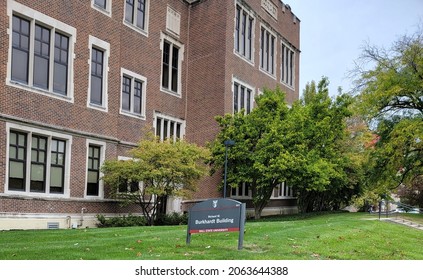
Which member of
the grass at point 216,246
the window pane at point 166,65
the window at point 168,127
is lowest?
the grass at point 216,246

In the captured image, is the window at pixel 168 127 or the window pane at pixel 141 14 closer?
the window pane at pixel 141 14

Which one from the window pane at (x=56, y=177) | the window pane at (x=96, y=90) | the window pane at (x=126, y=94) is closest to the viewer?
the window pane at (x=56, y=177)

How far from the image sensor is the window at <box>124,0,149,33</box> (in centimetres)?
2153

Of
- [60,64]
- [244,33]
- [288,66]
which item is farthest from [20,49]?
[288,66]

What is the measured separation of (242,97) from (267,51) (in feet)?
15.7

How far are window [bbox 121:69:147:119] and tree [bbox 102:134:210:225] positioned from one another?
257 centimetres

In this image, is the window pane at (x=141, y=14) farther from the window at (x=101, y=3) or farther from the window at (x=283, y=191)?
the window at (x=283, y=191)

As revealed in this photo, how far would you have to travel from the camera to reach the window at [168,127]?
2356cm

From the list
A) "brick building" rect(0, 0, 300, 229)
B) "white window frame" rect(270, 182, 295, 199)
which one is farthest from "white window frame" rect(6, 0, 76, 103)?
"white window frame" rect(270, 182, 295, 199)

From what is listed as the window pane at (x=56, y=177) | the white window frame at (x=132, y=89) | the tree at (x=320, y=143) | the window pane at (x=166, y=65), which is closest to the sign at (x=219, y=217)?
the window pane at (x=56, y=177)

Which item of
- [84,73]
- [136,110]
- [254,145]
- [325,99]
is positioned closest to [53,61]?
[84,73]

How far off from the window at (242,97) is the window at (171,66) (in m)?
3.10

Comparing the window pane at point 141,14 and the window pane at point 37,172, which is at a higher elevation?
the window pane at point 141,14

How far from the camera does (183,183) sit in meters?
19.0
